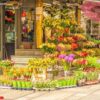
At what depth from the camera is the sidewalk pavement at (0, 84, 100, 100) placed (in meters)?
8.42

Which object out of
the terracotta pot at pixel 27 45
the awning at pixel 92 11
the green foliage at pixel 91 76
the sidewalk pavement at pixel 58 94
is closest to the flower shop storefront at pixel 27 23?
the terracotta pot at pixel 27 45

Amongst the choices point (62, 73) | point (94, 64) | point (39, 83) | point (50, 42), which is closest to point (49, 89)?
point (39, 83)

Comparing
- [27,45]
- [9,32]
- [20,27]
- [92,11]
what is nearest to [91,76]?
[27,45]

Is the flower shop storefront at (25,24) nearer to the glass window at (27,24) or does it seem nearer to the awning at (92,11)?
the glass window at (27,24)

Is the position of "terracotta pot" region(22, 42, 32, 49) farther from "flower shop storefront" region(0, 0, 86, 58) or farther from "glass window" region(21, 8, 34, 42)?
"glass window" region(21, 8, 34, 42)

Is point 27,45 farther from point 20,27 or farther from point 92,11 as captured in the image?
point 92,11

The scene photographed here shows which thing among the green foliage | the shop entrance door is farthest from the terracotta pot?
the green foliage

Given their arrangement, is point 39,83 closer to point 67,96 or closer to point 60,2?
point 67,96

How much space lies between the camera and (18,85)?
1012 cm

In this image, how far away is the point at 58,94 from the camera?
9.09 metres

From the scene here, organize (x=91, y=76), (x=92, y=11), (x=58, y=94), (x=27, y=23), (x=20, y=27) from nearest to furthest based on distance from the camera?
1. (x=92, y=11)
2. (x=58, y=94)
3. (x=91, y=76)
4. (x=27, y=23)
5. (x=20, y=27)

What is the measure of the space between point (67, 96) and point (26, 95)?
1027mm

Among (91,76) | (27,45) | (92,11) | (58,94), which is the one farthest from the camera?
(27,45)

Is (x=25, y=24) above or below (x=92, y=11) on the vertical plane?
below
